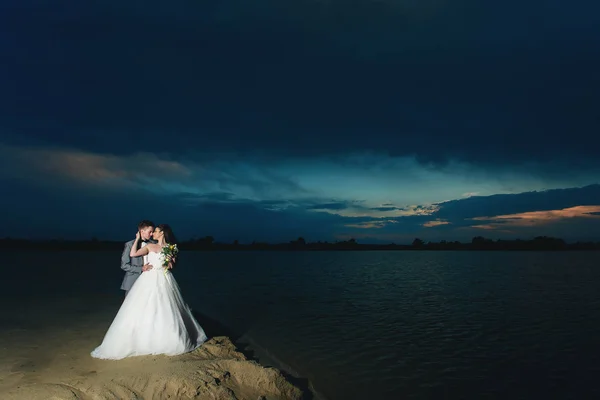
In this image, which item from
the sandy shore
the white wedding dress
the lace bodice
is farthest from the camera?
the lace bodice

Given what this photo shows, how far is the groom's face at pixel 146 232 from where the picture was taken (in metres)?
10.9

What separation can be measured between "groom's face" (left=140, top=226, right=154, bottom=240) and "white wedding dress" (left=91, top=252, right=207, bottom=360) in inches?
17.1

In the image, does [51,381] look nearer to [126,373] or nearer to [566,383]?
[126,373]

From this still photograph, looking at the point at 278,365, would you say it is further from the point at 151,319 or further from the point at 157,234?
the point at 157,234

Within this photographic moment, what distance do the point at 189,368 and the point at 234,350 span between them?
8.13 feet

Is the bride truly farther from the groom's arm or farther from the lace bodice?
the groom's arm

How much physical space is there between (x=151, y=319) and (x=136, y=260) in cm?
197

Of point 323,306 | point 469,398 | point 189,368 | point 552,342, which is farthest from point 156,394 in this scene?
point 323,306

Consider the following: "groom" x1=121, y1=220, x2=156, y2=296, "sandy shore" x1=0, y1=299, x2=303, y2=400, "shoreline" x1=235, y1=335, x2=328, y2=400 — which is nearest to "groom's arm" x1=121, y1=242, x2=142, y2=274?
A: "groom" x1=121, y1=220, x2=156, y2=296

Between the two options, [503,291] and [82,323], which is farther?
[503,291]

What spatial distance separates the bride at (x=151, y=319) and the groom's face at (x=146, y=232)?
0.10 metres

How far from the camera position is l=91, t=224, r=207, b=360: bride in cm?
1024

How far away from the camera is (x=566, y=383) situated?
37.7ft

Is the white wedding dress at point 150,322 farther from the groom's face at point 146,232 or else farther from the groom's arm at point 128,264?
the groom's arm at point 128,264
